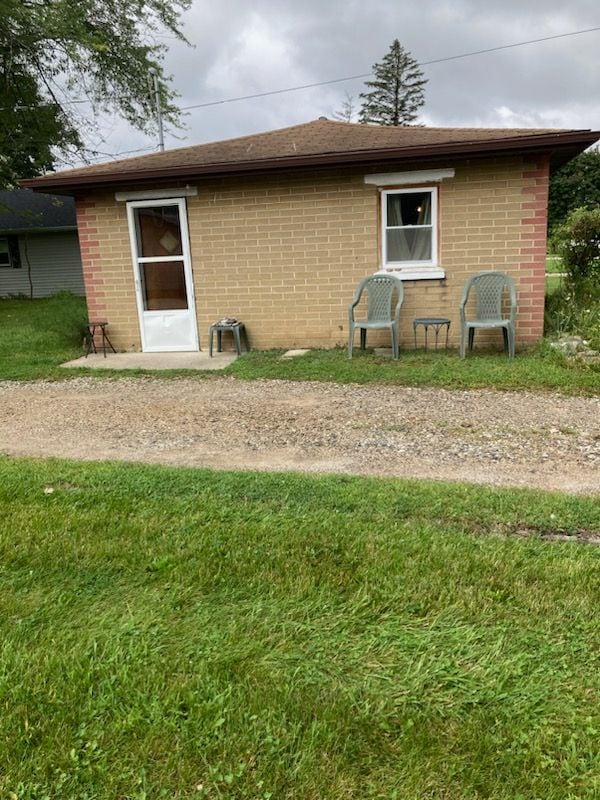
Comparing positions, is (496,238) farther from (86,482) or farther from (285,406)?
(86,482)

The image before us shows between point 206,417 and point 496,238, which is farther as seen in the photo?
point 496,238

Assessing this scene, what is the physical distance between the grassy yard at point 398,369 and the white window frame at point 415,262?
1.10 meters

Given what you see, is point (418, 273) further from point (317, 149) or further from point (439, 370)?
point (317, 149)

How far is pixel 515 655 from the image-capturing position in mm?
2285

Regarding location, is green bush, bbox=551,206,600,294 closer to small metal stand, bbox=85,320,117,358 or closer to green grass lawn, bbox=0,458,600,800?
small metal stand, bbox=85,320,117,358

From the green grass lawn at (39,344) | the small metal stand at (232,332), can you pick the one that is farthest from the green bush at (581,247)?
the green grass lawn at (39,344)

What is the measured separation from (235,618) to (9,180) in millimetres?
20129

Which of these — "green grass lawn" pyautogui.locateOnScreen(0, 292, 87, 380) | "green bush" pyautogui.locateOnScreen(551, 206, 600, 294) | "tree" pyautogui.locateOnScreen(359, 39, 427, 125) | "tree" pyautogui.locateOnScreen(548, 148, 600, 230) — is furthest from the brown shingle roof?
"tree" pyautogui.locateOnScreen(359, 39, 427, 125)

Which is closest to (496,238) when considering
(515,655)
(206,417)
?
(206,417)

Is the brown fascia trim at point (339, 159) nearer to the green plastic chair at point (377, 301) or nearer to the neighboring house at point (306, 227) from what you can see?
the neighboring house at point (306, 227)

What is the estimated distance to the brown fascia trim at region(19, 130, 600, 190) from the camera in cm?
746

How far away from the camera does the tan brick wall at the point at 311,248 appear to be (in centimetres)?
816

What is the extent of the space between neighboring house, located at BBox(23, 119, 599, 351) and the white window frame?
0.06 ft

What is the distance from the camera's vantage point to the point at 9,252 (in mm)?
24594
